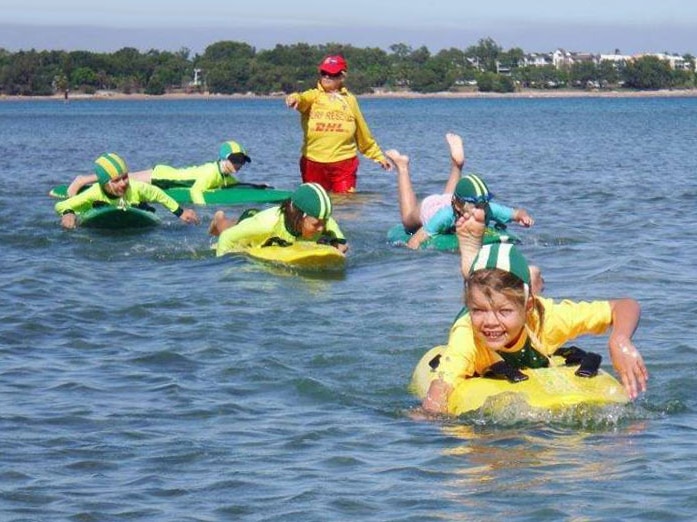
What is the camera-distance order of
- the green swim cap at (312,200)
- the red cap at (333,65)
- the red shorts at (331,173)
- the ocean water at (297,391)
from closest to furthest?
the ocean water at (297,391)
the green swim cap at (312,200)
the red cap at (333,65)
the red shorts at (331,173)

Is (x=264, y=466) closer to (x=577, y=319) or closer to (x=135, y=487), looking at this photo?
(x=135, y=487)

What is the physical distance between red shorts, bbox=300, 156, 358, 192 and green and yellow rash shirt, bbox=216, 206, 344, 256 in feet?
18.2

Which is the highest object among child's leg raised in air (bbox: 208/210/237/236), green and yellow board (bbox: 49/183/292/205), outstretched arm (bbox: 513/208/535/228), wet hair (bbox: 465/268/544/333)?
wet hair (bbox: 465/268/544/333)

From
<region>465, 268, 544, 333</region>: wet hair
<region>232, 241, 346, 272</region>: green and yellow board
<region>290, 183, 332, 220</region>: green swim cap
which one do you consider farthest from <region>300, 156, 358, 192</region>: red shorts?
<region>465, 268, 544, 333</region>: wet hair

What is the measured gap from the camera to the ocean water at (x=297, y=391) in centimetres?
692

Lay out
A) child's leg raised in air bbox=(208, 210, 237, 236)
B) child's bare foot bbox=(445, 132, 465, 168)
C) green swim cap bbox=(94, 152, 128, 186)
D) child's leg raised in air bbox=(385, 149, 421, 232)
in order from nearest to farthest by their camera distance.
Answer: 1. child's bare foot bbox=(445, 132, 465, 168)
2. child's leg raised in air bbox=(385, 149, 421, 232)
3. child's leg raised in air bbox=(208, 210, 237, 236)
4. green swim cap bbox=(94, 152, 128, 186)

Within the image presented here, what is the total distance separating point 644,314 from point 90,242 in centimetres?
661

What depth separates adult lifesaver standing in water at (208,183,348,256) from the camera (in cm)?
1338

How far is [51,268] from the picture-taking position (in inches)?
561

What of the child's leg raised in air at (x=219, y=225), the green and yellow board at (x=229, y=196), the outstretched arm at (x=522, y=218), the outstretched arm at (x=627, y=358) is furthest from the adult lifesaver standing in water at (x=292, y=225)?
the outstretched arm at (x=627, y=358)

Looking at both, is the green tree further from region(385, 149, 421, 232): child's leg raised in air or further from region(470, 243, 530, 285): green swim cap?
region(470, 243, 530, 285): green swim cap

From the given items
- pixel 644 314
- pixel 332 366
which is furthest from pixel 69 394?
pixel 644 314

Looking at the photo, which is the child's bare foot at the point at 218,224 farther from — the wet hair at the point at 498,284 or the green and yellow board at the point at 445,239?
the wet hair at the point at 498,284

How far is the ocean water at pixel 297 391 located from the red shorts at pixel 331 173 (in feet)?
3.77
